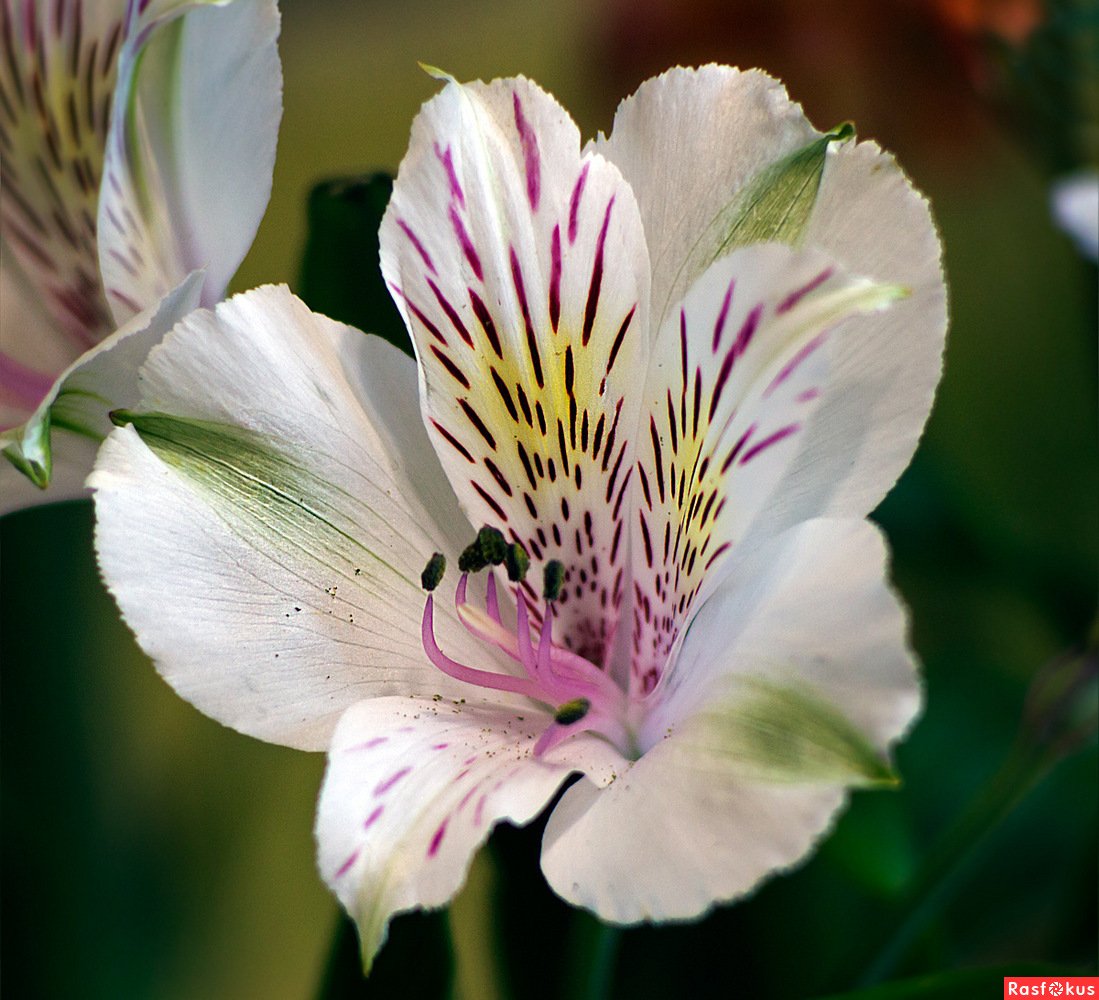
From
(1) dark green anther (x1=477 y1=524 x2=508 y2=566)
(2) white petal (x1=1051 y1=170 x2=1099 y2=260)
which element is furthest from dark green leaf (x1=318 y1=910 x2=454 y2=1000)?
(2) white petal (x1=1051 y1=170 x2=1099 y2=260)

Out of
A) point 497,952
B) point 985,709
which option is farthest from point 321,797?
point 985,709

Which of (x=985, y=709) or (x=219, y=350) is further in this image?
(x=985, y=709)

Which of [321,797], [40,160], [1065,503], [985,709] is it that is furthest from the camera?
[1065,503]

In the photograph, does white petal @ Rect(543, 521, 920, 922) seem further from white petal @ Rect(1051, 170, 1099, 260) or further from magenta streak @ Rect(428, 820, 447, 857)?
white petal @ Rect(1051, 170, 1099, 260)

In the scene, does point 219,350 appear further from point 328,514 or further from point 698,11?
point 698,11

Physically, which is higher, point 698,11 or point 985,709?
point 698,11
